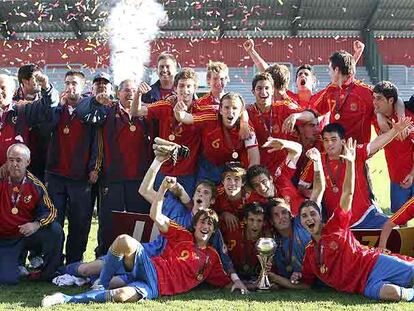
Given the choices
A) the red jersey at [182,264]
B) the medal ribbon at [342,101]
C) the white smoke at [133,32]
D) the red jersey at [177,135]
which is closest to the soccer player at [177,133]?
the red jersey at [177,135]

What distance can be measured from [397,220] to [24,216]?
3.13 metres

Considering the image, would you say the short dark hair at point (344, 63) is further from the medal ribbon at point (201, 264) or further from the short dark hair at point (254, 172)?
the medal ribbon at point (201, 264)

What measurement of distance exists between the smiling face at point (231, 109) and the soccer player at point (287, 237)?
2.40 feet

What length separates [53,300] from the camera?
430 centimetres

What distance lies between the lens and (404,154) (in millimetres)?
6109

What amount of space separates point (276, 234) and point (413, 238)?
1.19 meters

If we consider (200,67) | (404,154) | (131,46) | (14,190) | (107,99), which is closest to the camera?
(14,190)

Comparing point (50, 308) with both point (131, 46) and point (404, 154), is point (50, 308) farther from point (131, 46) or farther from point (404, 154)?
point (131, 46)

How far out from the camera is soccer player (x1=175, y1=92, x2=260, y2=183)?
5.04 meters

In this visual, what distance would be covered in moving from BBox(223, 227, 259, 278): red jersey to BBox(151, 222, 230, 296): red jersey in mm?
282

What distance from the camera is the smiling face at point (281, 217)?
16.1 feet

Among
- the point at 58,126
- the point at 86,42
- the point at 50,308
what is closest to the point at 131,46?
the point at 86,42

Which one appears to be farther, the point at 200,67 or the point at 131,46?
the point at 200,67

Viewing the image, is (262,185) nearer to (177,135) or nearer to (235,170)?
(235,170)
